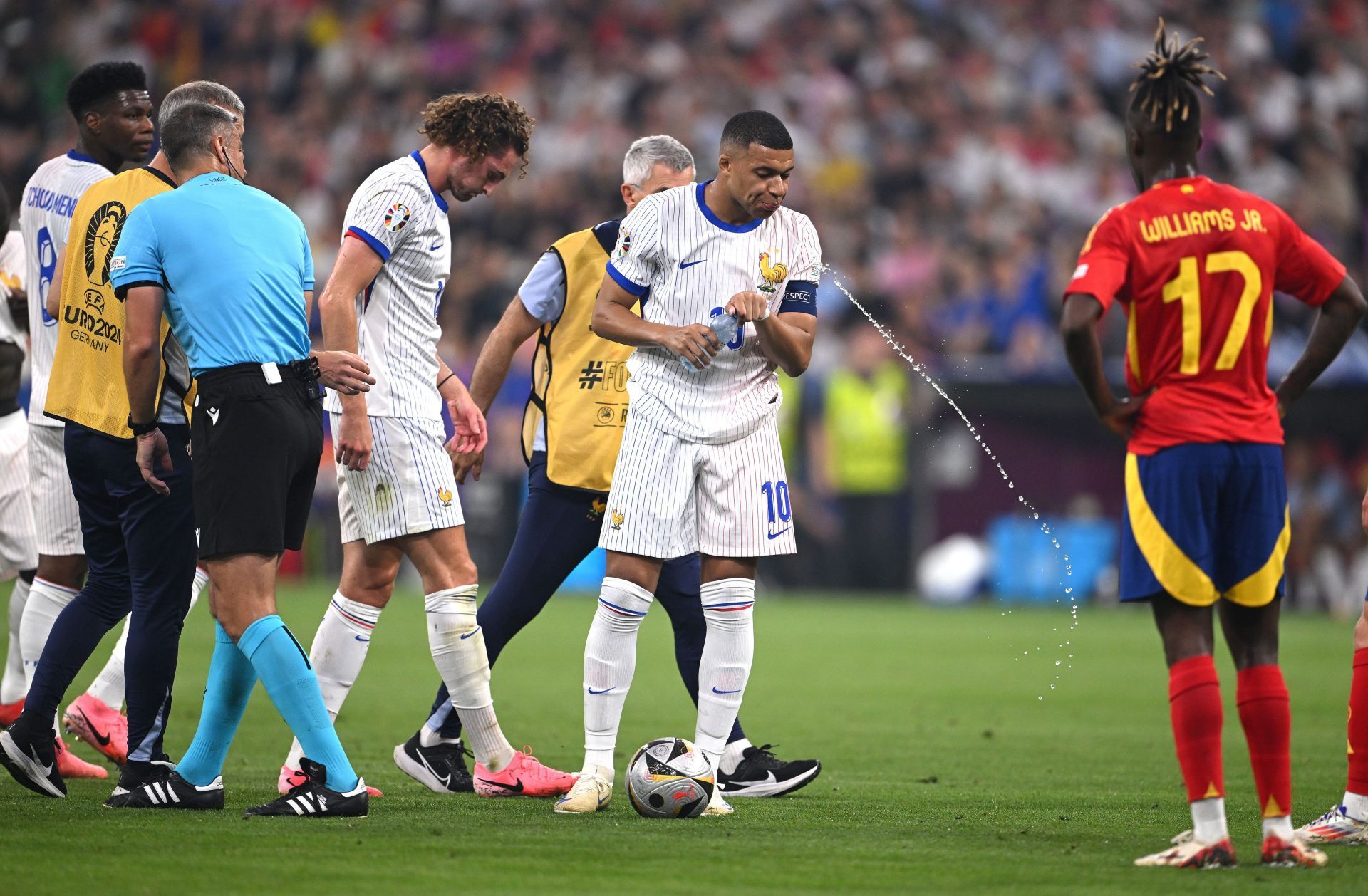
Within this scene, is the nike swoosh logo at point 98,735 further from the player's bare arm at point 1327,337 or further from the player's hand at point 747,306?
the player's bare arm at point 1327,337

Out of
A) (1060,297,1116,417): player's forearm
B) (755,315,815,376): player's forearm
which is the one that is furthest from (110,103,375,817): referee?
(1060,297,1116,417): player's forearm

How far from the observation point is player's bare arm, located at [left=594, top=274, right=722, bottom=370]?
525cm

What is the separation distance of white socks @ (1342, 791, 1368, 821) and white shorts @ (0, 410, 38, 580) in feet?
17.3

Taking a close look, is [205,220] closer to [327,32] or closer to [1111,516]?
[1111,516]

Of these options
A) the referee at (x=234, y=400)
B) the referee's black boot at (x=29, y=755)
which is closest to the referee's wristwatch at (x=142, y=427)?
the referee at (x=234, y=400)

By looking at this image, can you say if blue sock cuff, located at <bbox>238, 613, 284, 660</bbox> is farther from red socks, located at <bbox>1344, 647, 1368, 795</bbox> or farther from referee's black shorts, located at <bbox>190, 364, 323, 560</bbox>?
red socks, located at <bbox>1344, 647, 1368, 795</bbox>

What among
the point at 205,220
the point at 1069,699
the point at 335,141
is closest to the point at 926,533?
the point at 1069,699

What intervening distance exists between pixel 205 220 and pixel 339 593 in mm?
1502

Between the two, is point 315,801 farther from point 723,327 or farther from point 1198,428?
point 1198,428

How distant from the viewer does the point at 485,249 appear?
A: 19812mm

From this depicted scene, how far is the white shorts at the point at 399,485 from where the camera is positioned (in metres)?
5.62

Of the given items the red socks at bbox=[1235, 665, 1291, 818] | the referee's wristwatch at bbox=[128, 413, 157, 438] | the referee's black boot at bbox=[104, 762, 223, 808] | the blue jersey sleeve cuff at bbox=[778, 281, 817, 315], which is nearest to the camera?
the red socks at bbox=[1235, 665, 1291, 818]

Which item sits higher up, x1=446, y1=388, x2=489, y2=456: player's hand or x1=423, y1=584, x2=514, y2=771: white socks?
x1=446, y1=388, x2=489, y2=456: player's hand

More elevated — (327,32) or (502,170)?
(327,32)
